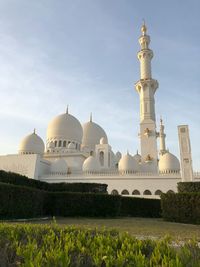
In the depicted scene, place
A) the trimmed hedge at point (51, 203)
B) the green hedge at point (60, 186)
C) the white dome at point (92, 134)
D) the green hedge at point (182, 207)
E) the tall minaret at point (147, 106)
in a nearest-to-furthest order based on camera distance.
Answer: the trimmed hedge at point (51, 203) < the green hedge at point (182, 207) < the green hedge at point (60, 186) < the tall minaret at point (147, 106) < the white dome at point (92, 134)

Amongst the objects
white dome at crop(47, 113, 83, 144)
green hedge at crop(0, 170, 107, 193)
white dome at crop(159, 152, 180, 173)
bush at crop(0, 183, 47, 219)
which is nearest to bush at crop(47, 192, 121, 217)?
bush at crop(0, 183, 47, 219)

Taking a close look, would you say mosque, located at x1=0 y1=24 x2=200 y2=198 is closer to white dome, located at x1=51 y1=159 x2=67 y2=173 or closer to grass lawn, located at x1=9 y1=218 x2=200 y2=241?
white dome, located at x1=51 y1=159 x2=67 y2=173

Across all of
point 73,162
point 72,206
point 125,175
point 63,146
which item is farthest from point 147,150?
point 72,206

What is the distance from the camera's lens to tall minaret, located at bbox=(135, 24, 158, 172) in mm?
41969

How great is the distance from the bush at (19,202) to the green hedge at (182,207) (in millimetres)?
7092

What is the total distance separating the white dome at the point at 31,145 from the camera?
47438mm

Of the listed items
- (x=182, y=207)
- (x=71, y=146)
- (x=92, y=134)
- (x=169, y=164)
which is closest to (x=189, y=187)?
(x=182, y=207)

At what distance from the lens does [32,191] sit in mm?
14195

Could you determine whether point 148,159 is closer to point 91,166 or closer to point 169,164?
point 169,164

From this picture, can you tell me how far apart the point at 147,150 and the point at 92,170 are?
973cm

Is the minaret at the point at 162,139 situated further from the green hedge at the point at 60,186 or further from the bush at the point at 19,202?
the bush at the point at 19,202

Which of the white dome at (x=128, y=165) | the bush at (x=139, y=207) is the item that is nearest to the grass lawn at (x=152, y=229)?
the bush at (x=139, y=207)

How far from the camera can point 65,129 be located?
49.1m

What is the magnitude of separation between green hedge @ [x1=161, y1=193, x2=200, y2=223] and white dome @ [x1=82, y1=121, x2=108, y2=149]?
37.7 meters
